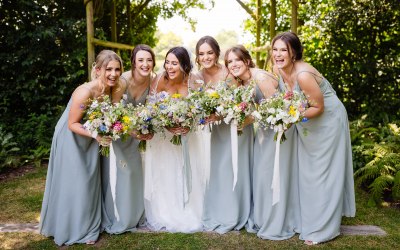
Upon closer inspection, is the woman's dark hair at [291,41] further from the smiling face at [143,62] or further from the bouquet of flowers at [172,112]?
the smiling face at [143,62]

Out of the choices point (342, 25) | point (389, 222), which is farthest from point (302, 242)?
point (342, 25)

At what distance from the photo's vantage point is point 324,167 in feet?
14.8

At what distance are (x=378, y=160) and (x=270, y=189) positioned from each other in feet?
7.57

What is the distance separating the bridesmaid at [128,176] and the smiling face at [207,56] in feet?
1.92

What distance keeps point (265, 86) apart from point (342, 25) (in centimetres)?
550

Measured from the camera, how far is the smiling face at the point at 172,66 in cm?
475

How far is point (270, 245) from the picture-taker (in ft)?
14.6

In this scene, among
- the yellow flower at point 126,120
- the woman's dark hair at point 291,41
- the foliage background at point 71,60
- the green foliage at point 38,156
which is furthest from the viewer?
the foliage background at point 71,60

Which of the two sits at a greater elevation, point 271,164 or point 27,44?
point 27,44

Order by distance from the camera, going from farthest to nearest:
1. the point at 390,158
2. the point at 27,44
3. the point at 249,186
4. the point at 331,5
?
the point at 331,5 < the point at 27,44 < the point at 390,158 < the point at 249,186

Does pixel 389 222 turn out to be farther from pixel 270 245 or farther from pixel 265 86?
pixel 265 86

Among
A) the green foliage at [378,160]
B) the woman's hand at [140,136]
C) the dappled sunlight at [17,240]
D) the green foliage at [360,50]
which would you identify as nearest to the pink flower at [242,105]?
the woman's hand at [140,136]

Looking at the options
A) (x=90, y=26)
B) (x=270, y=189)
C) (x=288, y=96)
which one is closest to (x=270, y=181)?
(x=270, y=189)

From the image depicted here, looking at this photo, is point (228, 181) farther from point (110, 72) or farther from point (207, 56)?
point (110, 72)
